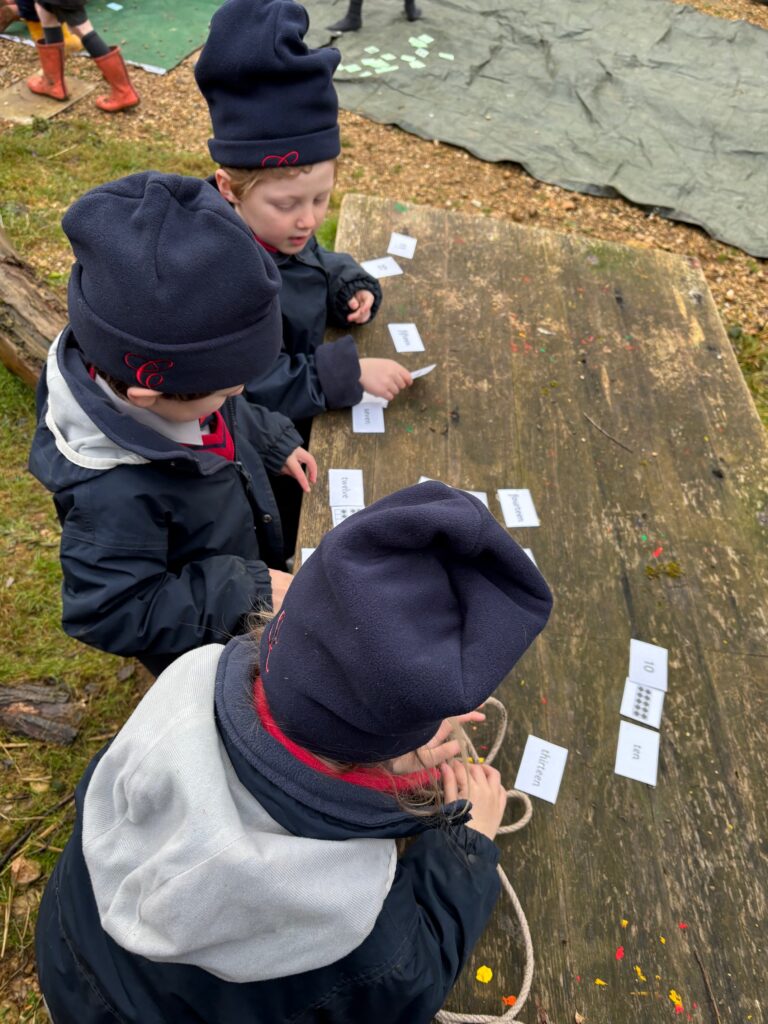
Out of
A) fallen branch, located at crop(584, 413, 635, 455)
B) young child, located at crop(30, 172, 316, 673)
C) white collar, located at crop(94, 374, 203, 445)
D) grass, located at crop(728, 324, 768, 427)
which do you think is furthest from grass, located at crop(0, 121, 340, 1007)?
grass, located at crop(728, 324, 768, 427)

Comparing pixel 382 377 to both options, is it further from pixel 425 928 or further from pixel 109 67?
pixel 109 67

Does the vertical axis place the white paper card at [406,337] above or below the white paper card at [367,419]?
above

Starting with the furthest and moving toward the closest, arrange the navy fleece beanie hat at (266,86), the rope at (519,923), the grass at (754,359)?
the grass at (754,359) < the navy fleece beanie hat at (266,86) < the rope at (519,923)

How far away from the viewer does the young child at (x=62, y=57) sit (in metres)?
5.53

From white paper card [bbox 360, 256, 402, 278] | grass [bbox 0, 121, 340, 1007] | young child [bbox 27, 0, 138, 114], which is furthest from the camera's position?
young child [bbox 27, 0, 138, 114]

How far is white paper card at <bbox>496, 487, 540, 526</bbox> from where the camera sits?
2.25 m

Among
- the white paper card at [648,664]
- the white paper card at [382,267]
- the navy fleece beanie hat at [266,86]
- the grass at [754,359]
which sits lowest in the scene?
the grass at [754,359]

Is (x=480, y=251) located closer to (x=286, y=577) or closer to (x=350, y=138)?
(x=286, y=577)

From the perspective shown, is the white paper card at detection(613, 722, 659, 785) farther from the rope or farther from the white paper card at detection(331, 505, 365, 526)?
the white paper card at detection(331, 505, 365, 526)

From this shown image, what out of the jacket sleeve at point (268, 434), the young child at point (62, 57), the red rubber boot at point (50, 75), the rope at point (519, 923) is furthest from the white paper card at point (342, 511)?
the red rubber boot at point (50, 75)

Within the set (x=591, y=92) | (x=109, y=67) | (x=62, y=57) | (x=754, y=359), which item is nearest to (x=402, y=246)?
(x=754, y=359)

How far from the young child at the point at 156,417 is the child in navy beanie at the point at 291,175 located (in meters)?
0.44

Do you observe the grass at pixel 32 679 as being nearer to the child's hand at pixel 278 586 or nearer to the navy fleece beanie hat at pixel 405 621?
the child's hand at pixel 278 586

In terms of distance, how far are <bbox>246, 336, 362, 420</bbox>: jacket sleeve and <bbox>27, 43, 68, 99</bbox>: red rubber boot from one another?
15.8 ft
